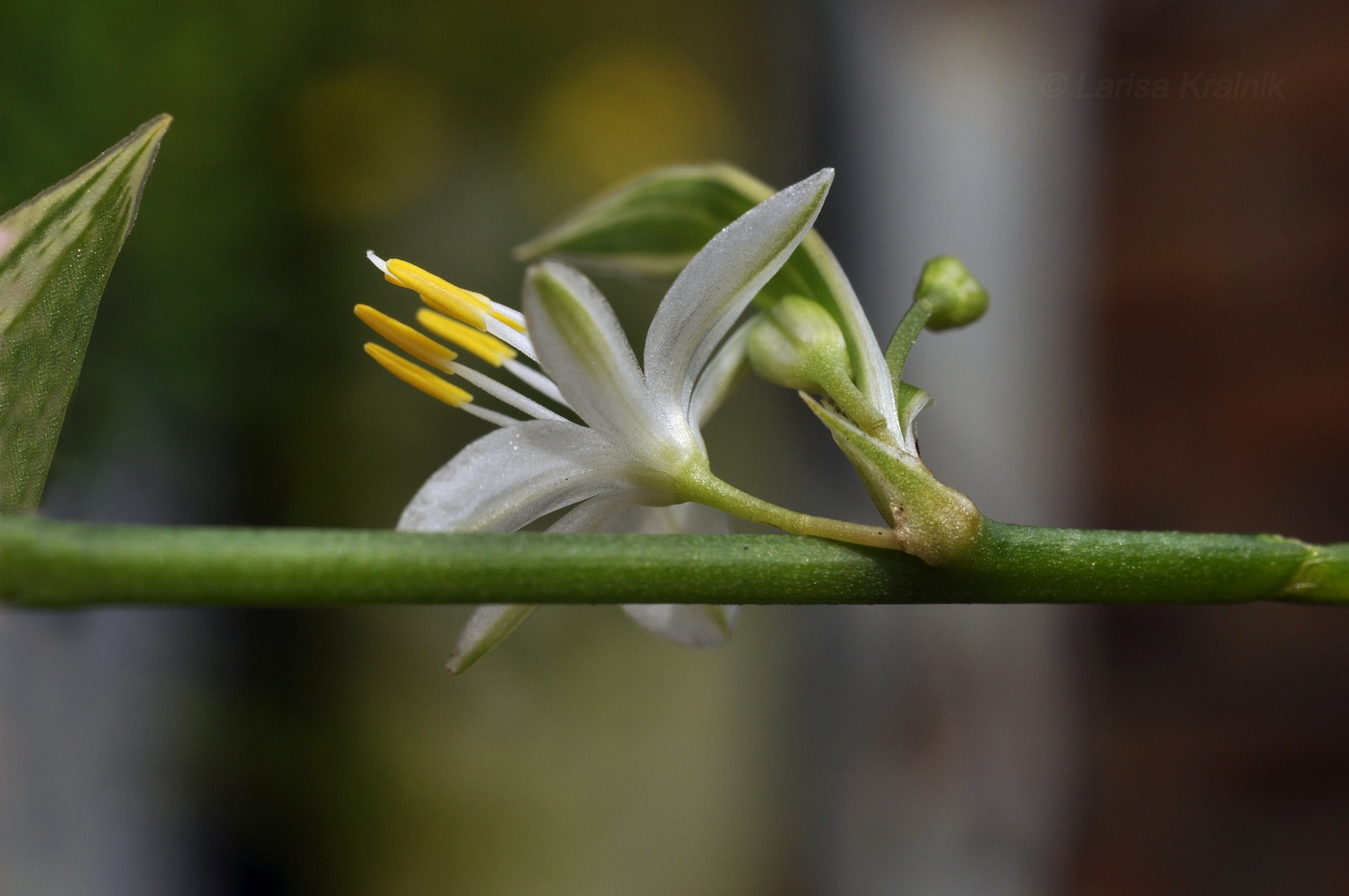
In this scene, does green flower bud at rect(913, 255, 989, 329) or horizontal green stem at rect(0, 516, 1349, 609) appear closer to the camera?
horizontal green stem at rect(0, 516, 1349, 609)

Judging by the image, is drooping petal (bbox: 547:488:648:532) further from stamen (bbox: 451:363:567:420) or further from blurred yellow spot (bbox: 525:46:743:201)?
blurred yellow spot (bbox: 525:46:743:201)

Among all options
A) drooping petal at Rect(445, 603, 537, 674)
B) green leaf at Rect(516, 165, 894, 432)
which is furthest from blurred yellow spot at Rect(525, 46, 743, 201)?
drooping petal at Rect(445, 603, 537, 674)

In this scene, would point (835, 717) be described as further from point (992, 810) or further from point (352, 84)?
point (352, 84)

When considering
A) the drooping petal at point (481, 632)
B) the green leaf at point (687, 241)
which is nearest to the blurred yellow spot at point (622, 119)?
the green leaf at point (687, 241)

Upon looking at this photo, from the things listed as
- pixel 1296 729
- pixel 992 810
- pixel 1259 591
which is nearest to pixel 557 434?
pixel 1259 591

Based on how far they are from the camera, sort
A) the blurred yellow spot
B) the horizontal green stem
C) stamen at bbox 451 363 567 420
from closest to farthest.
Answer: the horizontal green stem < stamen at bbox 451 363 567 420 < the blurred yellow spot

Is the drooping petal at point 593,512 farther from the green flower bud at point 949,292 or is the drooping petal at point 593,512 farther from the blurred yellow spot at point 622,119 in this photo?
the blurred yellow spot at point 622,119
